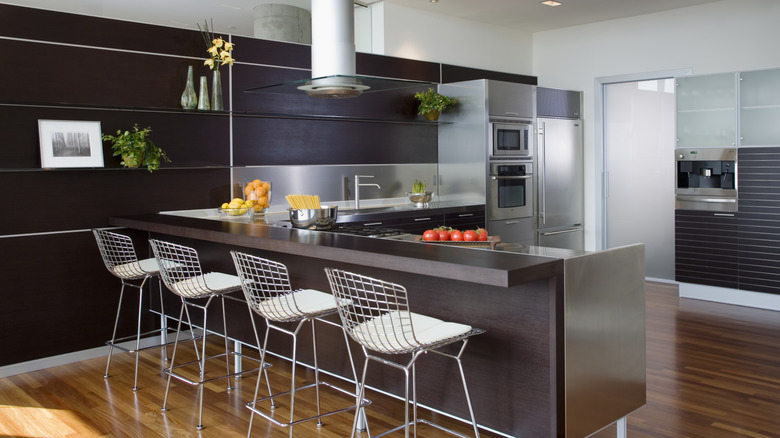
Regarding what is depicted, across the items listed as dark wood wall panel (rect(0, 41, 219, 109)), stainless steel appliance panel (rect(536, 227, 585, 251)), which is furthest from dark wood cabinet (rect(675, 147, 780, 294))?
dark wood wall panel (rect(0, 41, 219, 109))

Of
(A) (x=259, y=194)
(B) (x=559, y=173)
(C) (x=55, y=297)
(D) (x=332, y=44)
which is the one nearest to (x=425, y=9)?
(B) (x=559, y=173)

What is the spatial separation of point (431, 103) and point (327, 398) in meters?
3.49

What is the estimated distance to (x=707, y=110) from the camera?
20.3 ft

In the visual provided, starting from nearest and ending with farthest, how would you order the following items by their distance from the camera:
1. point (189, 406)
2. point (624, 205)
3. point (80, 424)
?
point (80, 424) → point (189, 406) → point (624, 205)

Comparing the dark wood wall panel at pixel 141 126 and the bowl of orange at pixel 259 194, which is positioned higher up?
the dark wood wall panel at pixel 141 126

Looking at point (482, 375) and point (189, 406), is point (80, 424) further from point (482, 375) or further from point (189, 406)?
point (482, 375)

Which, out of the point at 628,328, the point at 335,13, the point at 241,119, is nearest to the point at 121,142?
the point at 241,119

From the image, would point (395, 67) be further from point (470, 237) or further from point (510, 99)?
point (470, 237)

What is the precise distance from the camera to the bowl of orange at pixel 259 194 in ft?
17.0

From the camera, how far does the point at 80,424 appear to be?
357cm

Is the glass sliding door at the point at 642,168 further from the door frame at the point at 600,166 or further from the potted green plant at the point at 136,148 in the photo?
the potted green plant at the point at 136,148

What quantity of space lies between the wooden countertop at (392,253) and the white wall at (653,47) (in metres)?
4.70

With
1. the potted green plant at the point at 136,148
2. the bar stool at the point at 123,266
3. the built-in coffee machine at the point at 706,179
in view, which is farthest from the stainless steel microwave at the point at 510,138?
the bar stool at the point at 123,266

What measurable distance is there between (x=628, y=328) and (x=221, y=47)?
3632mm
